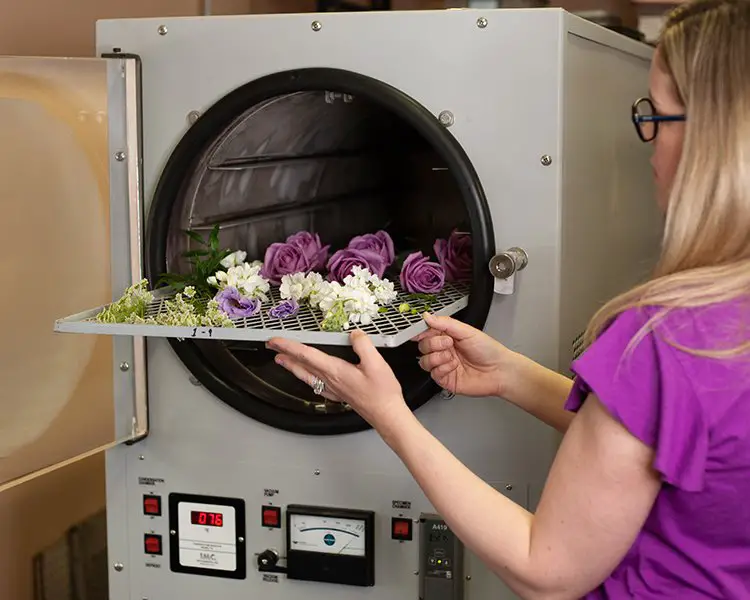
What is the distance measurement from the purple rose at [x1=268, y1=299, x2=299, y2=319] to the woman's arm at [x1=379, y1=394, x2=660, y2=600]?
356 mm

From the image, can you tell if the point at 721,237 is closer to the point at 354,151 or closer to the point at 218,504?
the point at 218,504

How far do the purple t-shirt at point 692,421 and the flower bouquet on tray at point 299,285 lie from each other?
42 cm

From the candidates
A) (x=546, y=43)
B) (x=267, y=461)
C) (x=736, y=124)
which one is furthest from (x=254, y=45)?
(x=736, y=124)

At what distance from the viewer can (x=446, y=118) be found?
61.7 inches

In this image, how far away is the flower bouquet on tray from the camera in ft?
4.68

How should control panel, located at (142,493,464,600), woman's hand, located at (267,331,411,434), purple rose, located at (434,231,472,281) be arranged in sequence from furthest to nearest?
purple rose, located at (434,231,472,281)
control panel, located at (142,493,464,600)
woman's hand, located at (267,331,411,434)

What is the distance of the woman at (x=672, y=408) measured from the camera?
42.3 inches

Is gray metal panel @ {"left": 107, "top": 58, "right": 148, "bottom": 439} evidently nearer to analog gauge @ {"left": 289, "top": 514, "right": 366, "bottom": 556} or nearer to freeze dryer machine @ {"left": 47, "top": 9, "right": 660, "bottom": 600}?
freeze dryer machine @ {"left": 47, "top": 9, "right": 660, "bottom": 600}

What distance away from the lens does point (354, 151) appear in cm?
229

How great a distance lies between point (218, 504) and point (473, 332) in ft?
1.88

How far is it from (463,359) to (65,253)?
0.71m

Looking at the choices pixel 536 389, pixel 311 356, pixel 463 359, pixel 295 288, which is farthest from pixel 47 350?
pixel 536 389

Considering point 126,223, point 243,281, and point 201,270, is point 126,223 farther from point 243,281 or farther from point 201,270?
point 243,281

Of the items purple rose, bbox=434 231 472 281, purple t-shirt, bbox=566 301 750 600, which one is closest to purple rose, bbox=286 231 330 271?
purple rose, bbox=434 231 472 281
